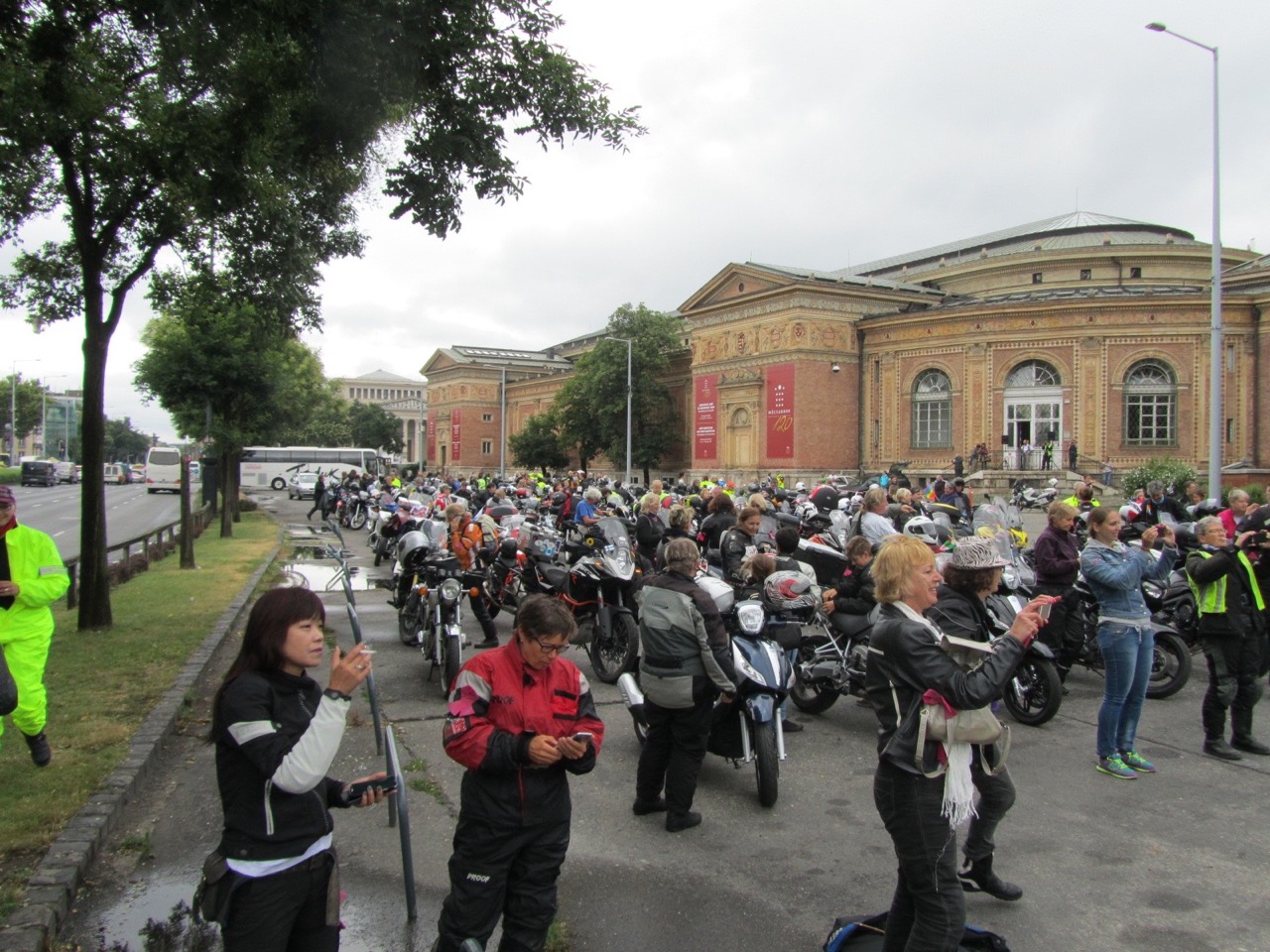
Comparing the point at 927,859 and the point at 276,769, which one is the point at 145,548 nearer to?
the point at 276,769

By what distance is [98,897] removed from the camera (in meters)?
4.29

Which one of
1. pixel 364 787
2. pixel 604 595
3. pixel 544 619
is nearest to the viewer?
pixel 364 787

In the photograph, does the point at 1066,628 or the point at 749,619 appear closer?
the point at 749,619

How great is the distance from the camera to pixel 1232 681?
6355 mm

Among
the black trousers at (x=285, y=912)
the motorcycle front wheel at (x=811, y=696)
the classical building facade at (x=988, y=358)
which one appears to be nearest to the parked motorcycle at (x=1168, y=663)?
the motorcycle front wheel at (x=811, y=696)

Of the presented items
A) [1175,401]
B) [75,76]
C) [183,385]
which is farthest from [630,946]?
[1175,401]

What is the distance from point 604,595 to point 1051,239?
58616mm

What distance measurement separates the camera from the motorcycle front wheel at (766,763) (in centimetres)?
551

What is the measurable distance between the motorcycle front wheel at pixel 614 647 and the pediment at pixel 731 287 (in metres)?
43.3

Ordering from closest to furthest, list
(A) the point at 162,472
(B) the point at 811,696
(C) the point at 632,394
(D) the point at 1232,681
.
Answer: (D) the point at 1232,681 < (B) the point at 811,696 < (A) the point at 162,472 < (C) the point at 632,394

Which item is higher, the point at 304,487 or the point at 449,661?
the point at 304,487

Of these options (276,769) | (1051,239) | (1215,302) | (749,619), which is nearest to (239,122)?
(749,619)

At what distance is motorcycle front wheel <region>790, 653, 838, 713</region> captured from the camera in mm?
7566

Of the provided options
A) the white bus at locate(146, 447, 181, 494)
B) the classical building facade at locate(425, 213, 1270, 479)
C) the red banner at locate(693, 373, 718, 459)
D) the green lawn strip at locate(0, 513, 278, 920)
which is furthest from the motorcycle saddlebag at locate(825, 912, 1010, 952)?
the white bus at locate(146, 447, 181, 494)
